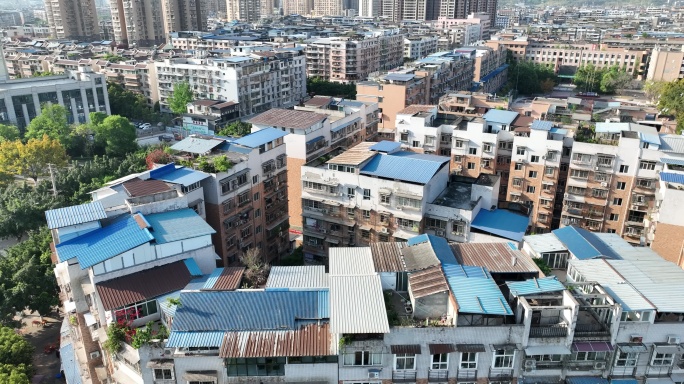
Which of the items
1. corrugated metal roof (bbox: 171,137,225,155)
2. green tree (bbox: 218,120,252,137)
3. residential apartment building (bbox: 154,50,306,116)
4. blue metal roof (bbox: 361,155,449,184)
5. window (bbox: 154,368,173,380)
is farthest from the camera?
residential apartment building (bbox: 154,50,306,116)

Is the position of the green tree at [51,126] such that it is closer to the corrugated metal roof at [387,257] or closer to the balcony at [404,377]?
the corrugated metal roof at [387,257]

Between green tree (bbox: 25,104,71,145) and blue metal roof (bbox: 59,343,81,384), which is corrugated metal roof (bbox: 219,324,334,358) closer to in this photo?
blue metal roof (bbox: 59,343,81,384)

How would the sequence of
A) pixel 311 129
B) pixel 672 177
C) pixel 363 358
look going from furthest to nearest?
pixel 311 129 < pixel 672 177 < pixel 363 358

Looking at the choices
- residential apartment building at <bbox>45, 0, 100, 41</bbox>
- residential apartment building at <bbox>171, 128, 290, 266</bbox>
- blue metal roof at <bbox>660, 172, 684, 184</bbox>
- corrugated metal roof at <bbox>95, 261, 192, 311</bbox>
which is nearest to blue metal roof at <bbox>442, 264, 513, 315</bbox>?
corrugated metal roof at <bbox>95, 261, 192, 311</bbox>

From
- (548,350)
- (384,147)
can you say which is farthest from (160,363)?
(384,147)

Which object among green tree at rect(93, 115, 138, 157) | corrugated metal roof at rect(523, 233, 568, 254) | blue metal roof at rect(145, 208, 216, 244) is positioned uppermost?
blue metal roof at rect(145, 208, 216, 244)

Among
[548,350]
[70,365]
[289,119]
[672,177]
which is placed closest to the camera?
[548,350]

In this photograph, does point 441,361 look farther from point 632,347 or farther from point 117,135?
point 117,135

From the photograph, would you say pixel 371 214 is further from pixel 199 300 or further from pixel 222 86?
pixel 222 86
